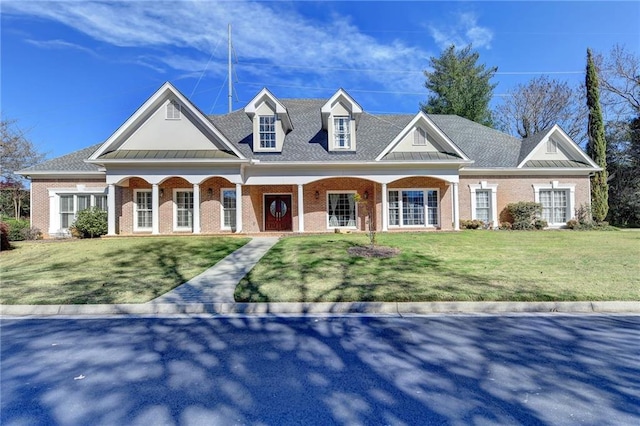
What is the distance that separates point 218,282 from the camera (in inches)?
310

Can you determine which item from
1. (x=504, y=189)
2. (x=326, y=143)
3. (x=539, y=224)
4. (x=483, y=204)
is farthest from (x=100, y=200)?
(x=539, y=224)

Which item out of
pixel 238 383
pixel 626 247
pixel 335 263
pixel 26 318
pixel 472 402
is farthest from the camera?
pixel 626 247

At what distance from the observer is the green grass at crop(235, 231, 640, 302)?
255 inches

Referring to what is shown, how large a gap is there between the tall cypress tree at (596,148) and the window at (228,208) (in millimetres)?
20847

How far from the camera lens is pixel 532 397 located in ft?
10.2

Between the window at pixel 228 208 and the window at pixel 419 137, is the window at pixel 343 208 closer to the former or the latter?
the window at pixel 419 137

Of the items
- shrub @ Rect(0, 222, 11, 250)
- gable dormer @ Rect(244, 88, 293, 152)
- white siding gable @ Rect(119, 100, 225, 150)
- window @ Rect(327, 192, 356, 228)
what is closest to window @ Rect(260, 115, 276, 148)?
gable dormer @ Rect(244, 88, 293, 152)

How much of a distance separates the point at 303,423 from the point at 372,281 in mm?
4863

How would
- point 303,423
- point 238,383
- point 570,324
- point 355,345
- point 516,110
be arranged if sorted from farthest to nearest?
point 516,110 → point 570,324 → point 355,345 → point 238,383 → point 303,423

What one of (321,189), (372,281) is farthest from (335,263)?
(321,189)

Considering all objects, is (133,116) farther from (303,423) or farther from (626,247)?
(626,247)

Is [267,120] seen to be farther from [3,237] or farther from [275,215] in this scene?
[3,237]

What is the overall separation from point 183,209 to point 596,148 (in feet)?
81.1

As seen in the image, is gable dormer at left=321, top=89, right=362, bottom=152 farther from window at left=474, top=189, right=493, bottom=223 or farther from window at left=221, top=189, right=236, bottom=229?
window at left=474, top=189, right=493, bottom=223
